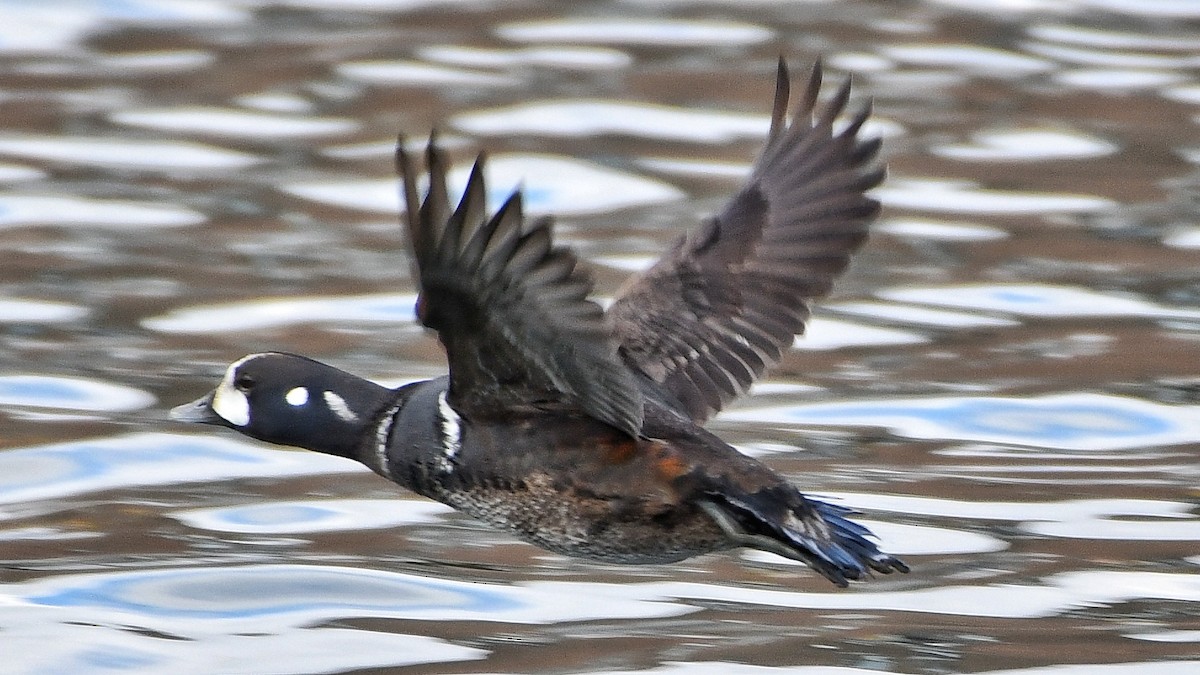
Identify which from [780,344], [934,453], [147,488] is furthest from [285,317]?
[780,344]

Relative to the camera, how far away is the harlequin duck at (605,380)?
4.57 m

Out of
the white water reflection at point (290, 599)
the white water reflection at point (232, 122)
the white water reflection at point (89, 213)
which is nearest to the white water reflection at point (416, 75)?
the white water reflection at point (232, 122)

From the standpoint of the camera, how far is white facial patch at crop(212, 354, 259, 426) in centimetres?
578

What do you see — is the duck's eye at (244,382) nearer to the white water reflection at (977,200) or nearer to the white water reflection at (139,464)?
the white water reflection at (139,464)

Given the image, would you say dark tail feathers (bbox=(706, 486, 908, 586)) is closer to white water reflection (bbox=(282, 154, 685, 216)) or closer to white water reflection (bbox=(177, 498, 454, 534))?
white water reflection (bbox=(177, 498, 454, 534))

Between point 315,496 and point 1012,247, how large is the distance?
4.40m

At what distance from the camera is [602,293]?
9.39 meters

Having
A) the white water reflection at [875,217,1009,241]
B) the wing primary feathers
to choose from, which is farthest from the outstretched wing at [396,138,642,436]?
the white water reflection at [875,217,1009,241]

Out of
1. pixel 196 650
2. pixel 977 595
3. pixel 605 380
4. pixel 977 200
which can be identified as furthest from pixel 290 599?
pixel 977 200

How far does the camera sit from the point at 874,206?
6078 mm

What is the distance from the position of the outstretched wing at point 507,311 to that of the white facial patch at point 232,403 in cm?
84

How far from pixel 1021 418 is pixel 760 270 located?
2.25 meters

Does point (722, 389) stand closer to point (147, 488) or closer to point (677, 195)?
point (147, 488)

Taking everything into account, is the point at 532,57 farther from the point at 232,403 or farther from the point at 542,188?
the point at 232,403
